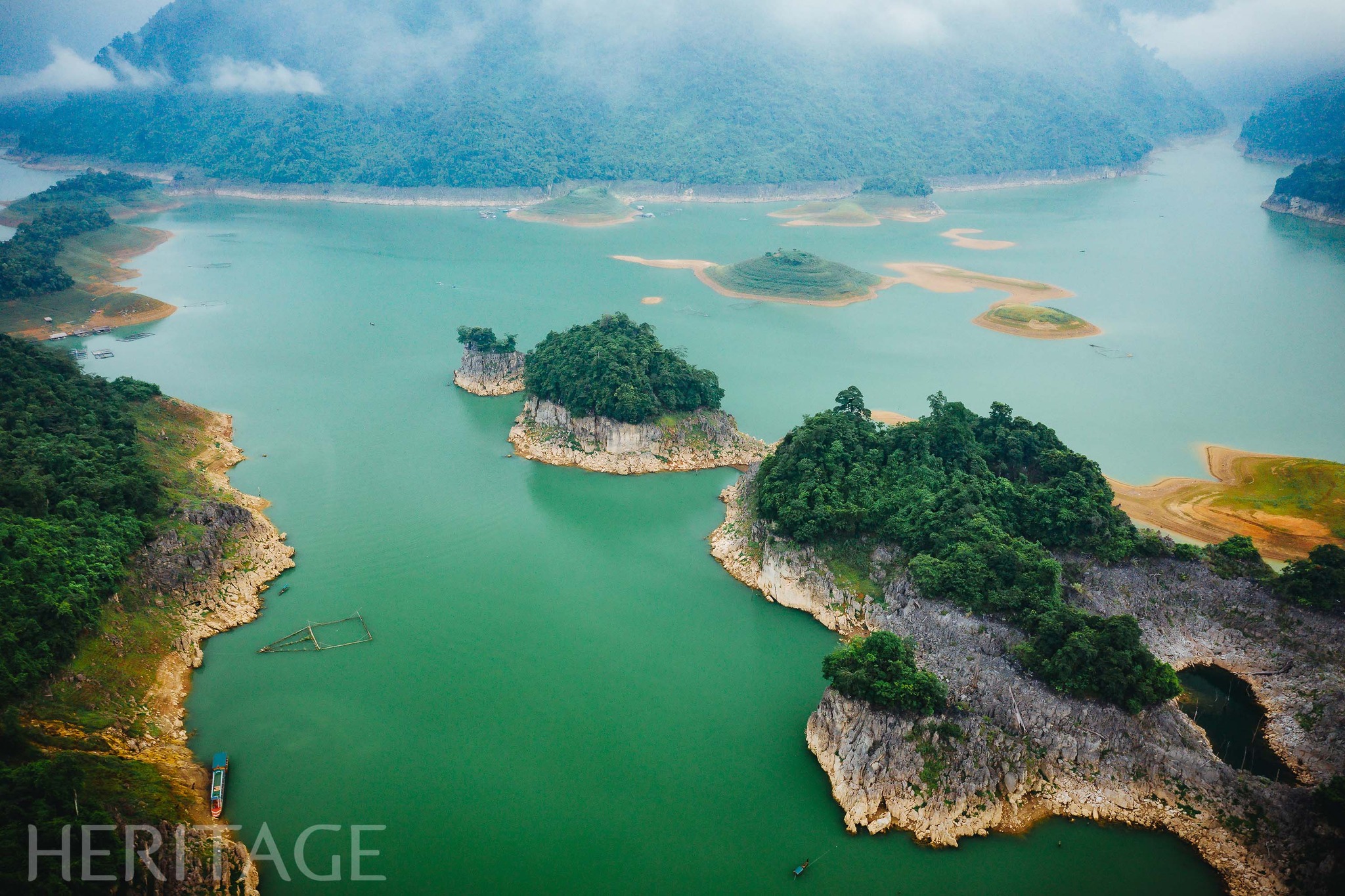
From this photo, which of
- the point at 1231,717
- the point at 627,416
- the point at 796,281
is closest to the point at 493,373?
the point at 627,416

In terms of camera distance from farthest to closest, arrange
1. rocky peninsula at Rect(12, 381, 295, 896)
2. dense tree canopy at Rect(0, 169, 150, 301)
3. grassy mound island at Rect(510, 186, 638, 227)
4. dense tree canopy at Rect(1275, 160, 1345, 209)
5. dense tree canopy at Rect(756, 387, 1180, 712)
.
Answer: grassy mound island at Rect(510, 186, 638, 227), dense tree canopy at Rect(1275, 160, 1345, 209), dense tree canopy at Rect(0, 169, 150, 301), dense tree canopy at Rect(756, 387, 1180, 712), rocky peninsula at Rect(12, 381, 295, 896)

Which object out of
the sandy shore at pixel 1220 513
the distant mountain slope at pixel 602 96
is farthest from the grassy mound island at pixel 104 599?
the distant mountain slope at pixel 602 96

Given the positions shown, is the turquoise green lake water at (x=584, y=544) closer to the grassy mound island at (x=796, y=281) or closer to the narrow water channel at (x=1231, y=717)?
the grassy mound island at (x=796, y=281)

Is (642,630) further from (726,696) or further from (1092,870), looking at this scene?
(1092,870)

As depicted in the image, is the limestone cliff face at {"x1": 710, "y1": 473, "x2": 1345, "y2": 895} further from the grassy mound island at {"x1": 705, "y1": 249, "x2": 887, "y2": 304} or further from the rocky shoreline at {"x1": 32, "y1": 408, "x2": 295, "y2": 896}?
the grassy mound island at {"x1": 705, "y1": 249, "x2": 887, "y2": 304}

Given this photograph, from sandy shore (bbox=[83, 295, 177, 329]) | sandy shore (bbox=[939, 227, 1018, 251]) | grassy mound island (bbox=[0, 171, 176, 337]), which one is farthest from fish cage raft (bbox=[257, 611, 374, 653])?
sandy shore (bbox=[939, 227, 1018, 251])

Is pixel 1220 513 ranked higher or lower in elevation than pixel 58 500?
higher

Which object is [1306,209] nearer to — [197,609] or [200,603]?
[200,603]
